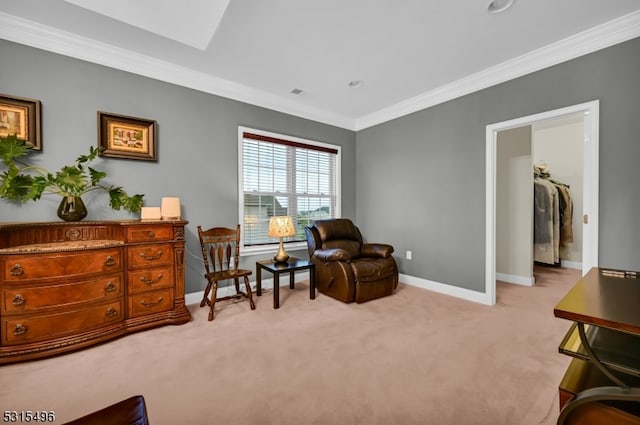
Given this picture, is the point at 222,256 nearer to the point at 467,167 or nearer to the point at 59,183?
the point at 59,183

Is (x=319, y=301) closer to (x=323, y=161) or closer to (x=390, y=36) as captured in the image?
(x=323, y=161)

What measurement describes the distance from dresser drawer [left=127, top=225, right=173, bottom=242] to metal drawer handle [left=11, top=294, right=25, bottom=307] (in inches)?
29.1

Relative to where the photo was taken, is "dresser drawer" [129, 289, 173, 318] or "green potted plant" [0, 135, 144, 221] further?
"dresser drawer" [129, 289, 173, 318]

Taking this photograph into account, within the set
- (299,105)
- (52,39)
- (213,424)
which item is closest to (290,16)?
(299,105)

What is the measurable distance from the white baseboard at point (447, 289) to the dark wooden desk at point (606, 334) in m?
1.94

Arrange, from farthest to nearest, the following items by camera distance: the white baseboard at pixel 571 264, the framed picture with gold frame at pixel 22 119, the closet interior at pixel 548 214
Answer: the white baseboard at pixel 571 264 < the closet interior at pixel 548 214 < the framed picture with gold frame at pixel 22 119

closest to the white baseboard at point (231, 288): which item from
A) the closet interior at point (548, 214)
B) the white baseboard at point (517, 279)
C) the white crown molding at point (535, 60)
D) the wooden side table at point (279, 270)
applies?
the wooden side table at point (279, 270)

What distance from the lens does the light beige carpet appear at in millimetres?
1485

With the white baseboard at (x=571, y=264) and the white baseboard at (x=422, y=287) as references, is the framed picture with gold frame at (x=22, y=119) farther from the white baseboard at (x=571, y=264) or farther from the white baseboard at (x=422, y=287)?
the white baseboard at (x=571, y=264)

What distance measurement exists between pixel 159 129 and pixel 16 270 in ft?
5.64

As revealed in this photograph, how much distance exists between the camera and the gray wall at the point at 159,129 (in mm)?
2363

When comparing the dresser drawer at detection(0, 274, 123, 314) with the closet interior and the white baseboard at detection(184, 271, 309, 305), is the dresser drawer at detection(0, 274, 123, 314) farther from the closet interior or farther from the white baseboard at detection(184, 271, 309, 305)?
the closet interior

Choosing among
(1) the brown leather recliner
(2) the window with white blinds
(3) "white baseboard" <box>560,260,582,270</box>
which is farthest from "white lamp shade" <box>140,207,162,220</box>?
(3) "white baseboard" <box>560,260,582,270</box>

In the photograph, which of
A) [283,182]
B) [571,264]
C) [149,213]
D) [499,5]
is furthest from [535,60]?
[149,213]
